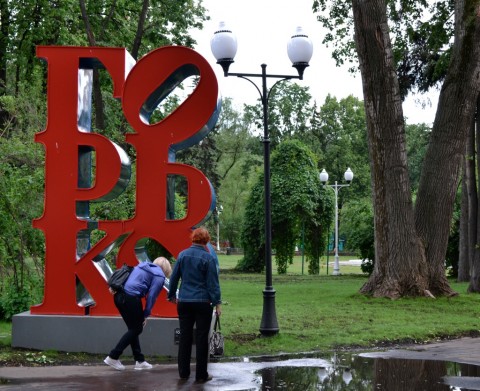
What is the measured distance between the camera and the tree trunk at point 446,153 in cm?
1997

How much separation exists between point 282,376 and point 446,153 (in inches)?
467

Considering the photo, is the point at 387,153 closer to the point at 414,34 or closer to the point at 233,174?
the point at 414,34

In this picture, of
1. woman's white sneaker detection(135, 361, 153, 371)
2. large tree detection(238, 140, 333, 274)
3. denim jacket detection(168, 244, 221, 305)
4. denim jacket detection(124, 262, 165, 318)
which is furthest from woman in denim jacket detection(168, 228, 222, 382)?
large tree detection(238, 140, 333, 274)

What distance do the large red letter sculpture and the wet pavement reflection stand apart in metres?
1.61

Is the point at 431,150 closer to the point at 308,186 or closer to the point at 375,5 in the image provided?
the point at 375,5

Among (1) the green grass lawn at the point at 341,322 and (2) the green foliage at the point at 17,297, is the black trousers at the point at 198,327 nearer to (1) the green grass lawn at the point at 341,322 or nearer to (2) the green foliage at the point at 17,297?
(1) the green grass lawn at the point at 341,322

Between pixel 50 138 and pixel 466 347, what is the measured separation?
711 centimetres

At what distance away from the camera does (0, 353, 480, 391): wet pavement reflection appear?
891cm

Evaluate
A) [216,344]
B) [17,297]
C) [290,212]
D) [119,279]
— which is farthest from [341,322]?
[290,212]

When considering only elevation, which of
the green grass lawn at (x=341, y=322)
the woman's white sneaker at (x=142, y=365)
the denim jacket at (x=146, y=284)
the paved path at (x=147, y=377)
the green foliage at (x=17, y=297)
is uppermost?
the denim jacket at (x=146, y=284)

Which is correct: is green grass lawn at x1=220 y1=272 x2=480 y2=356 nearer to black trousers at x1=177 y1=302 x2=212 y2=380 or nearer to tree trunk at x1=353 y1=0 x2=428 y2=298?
tree trunk at x1=353 y1=0 x2=428 y2=298

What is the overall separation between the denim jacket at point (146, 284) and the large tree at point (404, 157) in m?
10.3

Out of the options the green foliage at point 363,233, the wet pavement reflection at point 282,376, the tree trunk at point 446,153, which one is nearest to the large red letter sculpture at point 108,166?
the wet pavement reflection at point 282,376

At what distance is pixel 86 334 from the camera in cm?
1127
